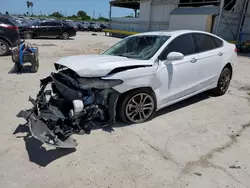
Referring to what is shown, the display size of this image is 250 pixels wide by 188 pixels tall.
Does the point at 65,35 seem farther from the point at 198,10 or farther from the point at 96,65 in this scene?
the point at 96,65

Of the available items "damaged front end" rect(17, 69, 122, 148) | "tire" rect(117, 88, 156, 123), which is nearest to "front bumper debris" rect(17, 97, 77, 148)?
"damaged front end" rect(17, 69, 122, 148)

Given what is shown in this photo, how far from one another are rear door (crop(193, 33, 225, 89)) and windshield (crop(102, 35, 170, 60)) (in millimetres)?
928

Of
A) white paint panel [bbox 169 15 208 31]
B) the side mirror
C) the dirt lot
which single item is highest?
white paint panel [bbox 169 15 208 31]

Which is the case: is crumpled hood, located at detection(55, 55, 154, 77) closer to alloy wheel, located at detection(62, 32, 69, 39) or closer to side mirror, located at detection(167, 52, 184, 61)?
side mirror, located at detection(167, 52, 184, 61)

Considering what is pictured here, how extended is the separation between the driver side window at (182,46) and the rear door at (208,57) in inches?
7.2

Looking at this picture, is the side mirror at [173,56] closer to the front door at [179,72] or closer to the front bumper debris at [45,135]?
the front door at [179,72]

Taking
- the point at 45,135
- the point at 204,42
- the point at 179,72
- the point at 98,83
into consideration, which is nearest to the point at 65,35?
the point at 204,42

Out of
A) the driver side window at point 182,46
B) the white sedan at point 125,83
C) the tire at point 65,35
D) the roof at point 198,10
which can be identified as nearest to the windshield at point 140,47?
the white sedan at point 125,83

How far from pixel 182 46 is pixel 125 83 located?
1596mm

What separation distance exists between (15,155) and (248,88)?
20.6 ft

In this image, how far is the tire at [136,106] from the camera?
3.58m

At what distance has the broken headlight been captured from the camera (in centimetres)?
328

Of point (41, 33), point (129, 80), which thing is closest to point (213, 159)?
point (129, 80)

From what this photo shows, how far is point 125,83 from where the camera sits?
3.40 metres
